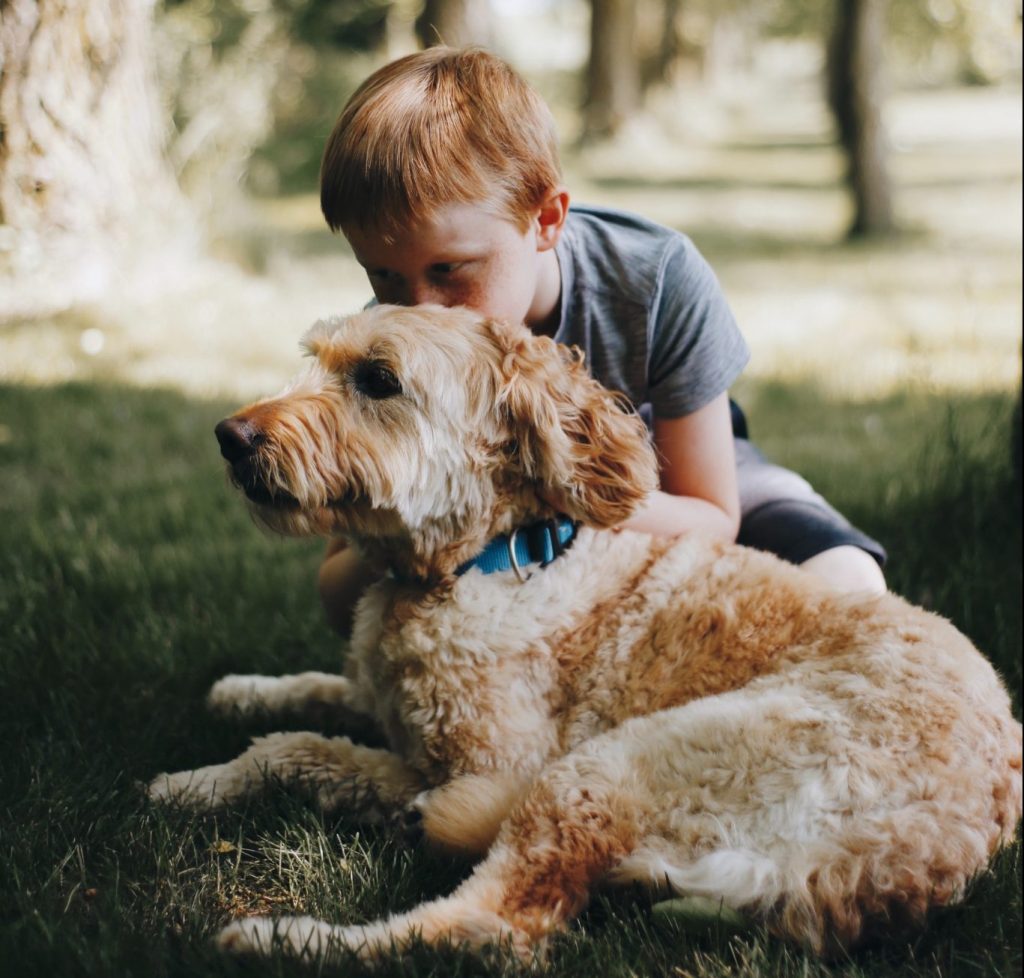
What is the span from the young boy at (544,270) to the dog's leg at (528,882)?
2.86 ft

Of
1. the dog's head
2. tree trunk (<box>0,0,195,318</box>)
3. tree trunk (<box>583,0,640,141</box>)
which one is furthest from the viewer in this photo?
tree trunk (<box>583,0,640,141</box>)

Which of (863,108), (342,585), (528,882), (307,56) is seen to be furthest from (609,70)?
(528,882)

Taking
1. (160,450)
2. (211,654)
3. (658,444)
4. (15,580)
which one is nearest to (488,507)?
(658,444)

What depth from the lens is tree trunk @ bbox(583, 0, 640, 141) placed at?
20688 mm

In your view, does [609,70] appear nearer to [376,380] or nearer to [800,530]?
[800,530]

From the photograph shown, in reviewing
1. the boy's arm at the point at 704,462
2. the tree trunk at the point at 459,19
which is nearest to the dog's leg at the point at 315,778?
the boy's arm at the point at 704,462

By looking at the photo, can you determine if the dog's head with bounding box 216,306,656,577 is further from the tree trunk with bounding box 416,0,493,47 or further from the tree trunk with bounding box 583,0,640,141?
the tree trunk with bounding box 583,0,640,141

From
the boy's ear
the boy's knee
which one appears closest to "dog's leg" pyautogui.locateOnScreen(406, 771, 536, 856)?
the boy's knee

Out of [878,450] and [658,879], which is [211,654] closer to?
[658,879]

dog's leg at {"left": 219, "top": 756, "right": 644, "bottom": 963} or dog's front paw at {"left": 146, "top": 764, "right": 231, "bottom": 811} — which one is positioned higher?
dog's leg at {"left": 219, "top": 756, "right": 644, "bottom": 963}

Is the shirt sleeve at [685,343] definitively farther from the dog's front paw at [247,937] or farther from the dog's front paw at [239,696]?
the dog's front paw at [247,937]

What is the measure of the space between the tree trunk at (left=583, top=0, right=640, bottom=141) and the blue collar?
20.0 meters

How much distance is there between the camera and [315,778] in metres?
2.51

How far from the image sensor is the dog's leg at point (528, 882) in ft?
6.39
